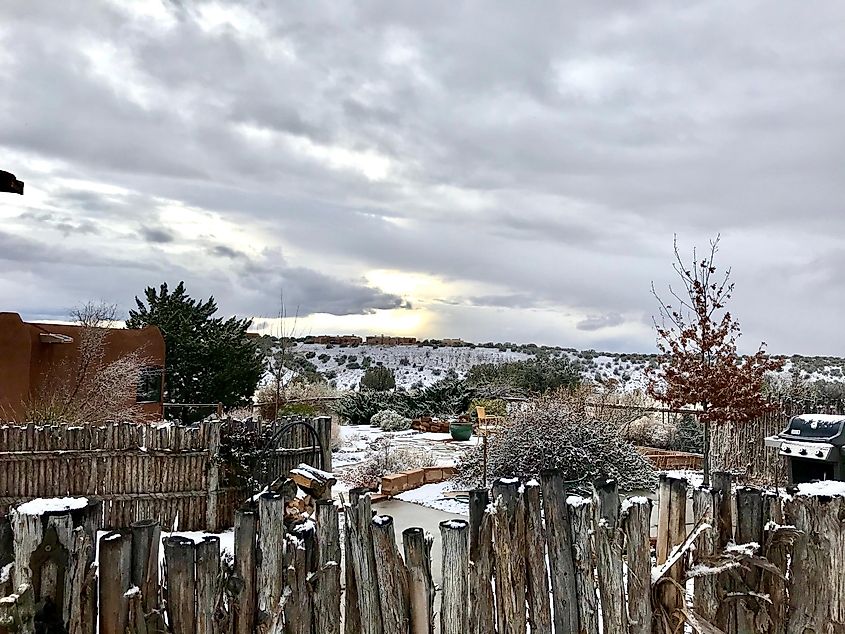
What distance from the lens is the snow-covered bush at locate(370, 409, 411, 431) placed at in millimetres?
17344

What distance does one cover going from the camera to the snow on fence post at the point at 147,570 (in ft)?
7.65

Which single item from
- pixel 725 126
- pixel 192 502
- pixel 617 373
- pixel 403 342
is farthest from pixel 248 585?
pixel 403 342

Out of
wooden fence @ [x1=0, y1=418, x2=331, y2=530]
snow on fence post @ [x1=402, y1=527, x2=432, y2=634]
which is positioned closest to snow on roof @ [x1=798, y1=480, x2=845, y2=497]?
snow on fence post @ [x1=402, y1=527, x2=432, y2=634]

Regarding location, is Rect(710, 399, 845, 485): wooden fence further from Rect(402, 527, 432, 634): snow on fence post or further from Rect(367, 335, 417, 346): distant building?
Rect(367, 335, 417, 346): distant building

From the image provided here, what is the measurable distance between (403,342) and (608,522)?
4506cm

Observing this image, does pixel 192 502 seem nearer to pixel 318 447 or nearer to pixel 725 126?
pixel 318 447

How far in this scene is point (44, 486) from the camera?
23.6 ft

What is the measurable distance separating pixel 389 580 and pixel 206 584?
66 cm

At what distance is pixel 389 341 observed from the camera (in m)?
47.5

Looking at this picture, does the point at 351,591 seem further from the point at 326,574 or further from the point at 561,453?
the point at 561,453

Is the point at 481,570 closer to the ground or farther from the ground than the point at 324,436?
farther from the ground

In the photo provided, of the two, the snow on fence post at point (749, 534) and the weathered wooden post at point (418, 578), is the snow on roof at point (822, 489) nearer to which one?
the snow on fence post at point (749, 534)

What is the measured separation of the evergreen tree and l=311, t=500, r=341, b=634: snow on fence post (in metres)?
17.0

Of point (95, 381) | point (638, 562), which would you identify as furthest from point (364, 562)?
point (95, 381)
